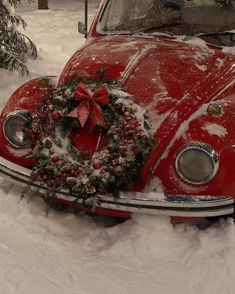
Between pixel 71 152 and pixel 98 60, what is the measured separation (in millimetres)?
937

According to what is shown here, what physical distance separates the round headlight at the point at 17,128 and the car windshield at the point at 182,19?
1.49m

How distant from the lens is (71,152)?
3.17m

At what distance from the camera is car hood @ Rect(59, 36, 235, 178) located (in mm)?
3258

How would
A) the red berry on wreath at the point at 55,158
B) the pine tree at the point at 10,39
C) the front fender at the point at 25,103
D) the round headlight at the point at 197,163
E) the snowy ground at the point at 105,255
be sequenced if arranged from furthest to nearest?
the pine tree at the point at 10,39 < the front fender at the point at 25,103 < the red berry on wreath at the point at 55,158 < the round headlight at the point at 197,163 < the snowy ground at the point at 105,255

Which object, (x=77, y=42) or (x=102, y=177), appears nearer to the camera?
(x=102, y=177)

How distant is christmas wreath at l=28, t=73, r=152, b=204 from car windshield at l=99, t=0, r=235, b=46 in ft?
3.80

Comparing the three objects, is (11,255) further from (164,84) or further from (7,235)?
(164,84)

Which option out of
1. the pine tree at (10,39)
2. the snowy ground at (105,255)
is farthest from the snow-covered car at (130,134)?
the pine tree at (10,39)

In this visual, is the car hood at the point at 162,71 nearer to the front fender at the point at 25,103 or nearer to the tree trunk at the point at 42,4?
the front fender at the point at 25,103

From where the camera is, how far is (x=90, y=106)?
10.5ft

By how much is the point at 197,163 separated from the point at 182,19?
174 centimetres

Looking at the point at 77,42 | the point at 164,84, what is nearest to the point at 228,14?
the point at 164,84

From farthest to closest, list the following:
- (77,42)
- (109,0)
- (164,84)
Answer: (77,42)
(109,0)
(164,84)

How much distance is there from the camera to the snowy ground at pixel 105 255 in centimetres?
285
